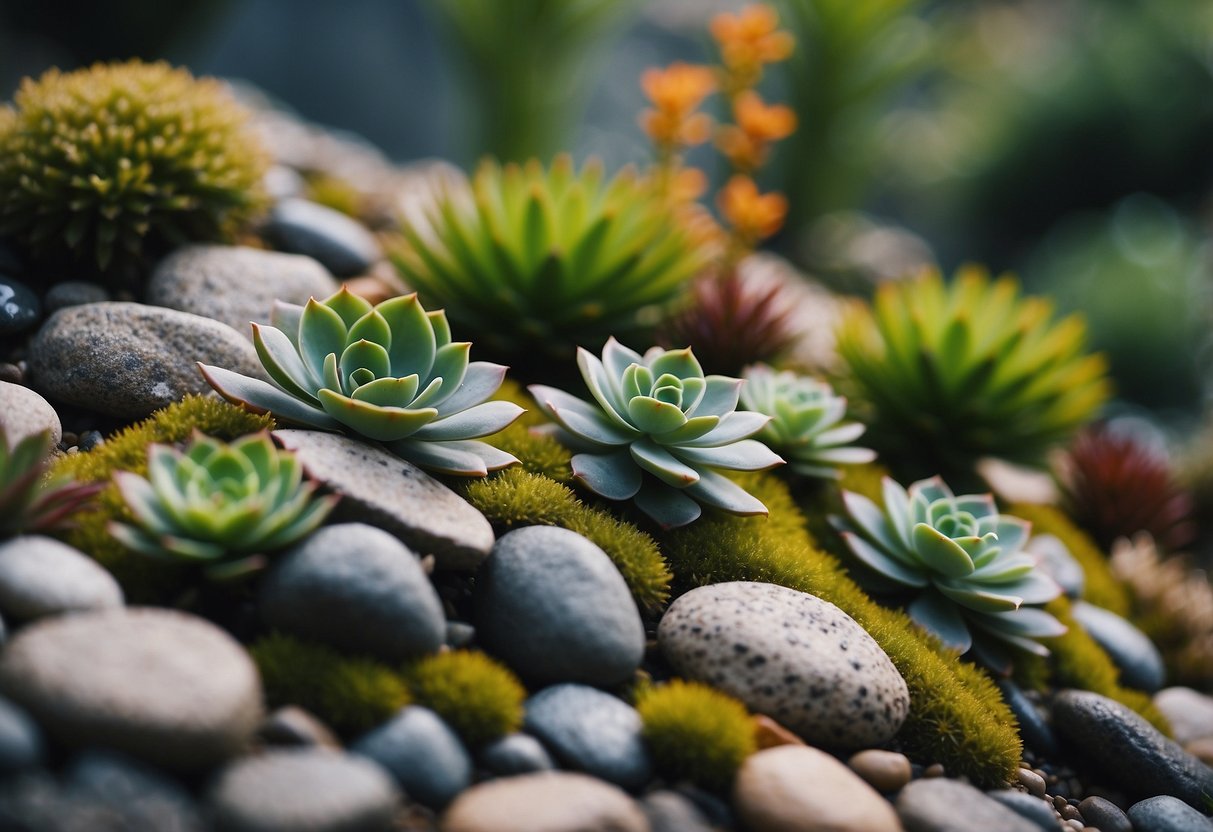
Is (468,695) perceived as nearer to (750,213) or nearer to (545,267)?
(545,267)

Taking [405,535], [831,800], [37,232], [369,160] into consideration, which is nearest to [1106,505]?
[831,800]

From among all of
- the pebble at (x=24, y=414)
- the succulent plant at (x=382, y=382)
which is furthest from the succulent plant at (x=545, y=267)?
the pebble at (x=24, y=414)

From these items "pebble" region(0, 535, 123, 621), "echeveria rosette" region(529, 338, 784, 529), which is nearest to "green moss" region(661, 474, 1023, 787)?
"echeveria rosette" region(529, 338, 784, 529)

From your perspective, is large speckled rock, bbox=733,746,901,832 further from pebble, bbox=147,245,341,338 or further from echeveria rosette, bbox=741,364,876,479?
pebble, bbox=147,245,341,338

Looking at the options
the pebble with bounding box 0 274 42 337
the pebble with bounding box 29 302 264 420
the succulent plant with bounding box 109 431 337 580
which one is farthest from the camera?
the pebble with bounding box 0 274 42 337

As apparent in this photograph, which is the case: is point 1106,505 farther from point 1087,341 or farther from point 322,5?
point 322,5

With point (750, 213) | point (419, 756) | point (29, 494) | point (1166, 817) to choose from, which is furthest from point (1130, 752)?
point (29, 494)
